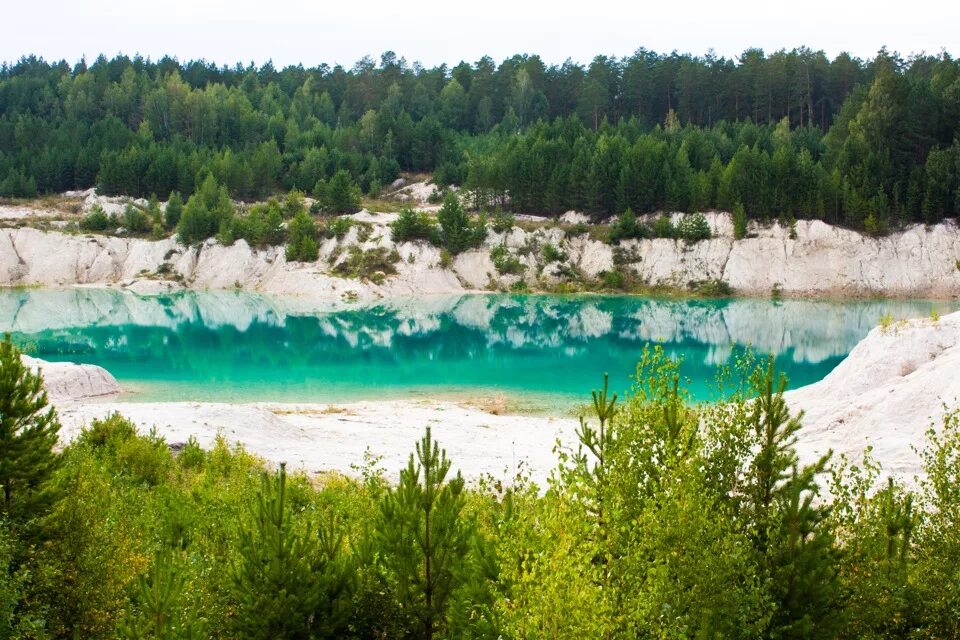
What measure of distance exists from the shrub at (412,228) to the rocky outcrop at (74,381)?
210 feet

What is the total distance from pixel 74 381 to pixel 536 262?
71.3 metres

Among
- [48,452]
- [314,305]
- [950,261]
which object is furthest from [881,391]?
[950,261]

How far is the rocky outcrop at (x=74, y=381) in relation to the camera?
1570 inches

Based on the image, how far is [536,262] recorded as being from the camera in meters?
106

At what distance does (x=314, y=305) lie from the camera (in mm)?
92438

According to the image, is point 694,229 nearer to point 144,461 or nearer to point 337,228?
point 337,228

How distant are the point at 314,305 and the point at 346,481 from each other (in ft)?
233

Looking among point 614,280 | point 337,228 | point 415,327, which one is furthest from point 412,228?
point 415,327

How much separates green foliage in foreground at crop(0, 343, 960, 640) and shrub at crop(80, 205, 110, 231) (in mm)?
109950

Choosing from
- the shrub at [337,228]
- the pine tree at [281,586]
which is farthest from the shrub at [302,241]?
the pine tree at [281,586]

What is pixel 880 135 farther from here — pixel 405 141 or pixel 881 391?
pixel 881 391

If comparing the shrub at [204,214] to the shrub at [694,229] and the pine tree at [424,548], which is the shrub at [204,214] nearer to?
the shrub at [694,229]

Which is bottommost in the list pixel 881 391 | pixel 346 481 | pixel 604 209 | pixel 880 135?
pixel 346 481

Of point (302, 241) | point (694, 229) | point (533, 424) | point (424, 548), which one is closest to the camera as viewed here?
point (424, 548)
